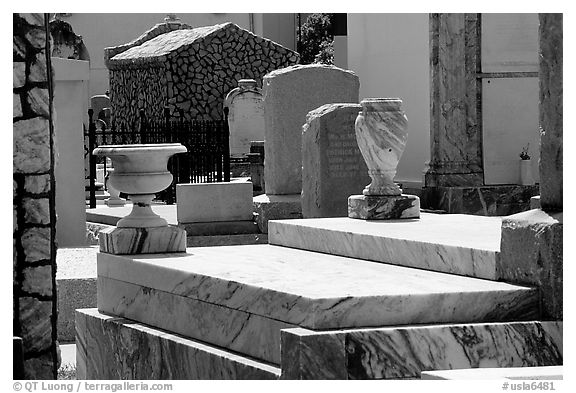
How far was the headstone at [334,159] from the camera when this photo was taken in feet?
41.5

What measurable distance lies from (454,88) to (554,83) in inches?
335

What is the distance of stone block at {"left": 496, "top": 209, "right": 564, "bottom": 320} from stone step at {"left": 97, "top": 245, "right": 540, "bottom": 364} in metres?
0.08

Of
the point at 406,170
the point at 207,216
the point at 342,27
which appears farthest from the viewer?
the point at 342,27

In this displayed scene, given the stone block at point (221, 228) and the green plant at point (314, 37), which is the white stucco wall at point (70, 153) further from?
the green plant at point (314, 37)

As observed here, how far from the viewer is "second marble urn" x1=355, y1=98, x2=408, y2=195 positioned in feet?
30.5

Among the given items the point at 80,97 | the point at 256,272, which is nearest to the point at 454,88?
the point at 80,97

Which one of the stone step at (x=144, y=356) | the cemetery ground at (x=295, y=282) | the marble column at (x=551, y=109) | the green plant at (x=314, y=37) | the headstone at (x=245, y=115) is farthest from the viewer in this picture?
the green plant at (x=314, y=37)

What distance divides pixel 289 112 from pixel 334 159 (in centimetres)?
196

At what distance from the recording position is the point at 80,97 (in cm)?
1293

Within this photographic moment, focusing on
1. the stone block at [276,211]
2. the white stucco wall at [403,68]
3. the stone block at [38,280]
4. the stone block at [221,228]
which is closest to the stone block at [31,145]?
the stone block at [38,280]

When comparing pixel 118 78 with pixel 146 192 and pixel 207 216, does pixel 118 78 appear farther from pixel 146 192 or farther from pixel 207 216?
pixel 146 192

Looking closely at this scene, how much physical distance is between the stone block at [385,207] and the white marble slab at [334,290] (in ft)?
4.61
